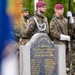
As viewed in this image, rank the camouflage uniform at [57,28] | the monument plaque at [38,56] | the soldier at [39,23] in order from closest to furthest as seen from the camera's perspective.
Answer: the monument plaque at [38,56]
the soldier at [39,23]
the camouflage uniform at [57,28]

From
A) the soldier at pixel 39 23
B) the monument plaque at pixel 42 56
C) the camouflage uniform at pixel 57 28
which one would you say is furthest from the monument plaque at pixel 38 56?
the camouflage uniform at pixel 57 28

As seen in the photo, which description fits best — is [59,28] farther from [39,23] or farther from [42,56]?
[42,56]

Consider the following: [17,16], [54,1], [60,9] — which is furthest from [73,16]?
[17,16]

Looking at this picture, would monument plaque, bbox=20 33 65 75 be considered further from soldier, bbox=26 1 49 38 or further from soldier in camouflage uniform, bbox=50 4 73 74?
soldier in camouflage uniform, bbox=50 4 73 74

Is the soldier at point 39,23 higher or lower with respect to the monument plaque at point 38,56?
higher

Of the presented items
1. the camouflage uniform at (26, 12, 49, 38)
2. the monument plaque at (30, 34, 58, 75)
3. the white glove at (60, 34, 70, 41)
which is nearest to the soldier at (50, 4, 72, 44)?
the white glove at (60, 34, 70, 41)

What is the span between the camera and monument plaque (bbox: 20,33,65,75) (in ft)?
21.6

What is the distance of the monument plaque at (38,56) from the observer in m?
6.58

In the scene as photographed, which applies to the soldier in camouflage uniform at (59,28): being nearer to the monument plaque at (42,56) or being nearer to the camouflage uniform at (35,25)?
the camouflage uniform at (35,25)

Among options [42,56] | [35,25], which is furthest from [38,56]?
[35,25]

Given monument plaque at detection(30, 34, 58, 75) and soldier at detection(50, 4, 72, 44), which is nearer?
monument plaque at detection(30, 34, 58, 75)

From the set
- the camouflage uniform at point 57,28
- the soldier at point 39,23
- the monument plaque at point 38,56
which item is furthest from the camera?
the camouflage uniform at point 57,28

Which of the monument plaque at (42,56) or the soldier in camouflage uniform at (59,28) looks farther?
the soldier in camouflage uniform at (59,28)

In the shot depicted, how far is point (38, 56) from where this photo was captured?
262 inches
